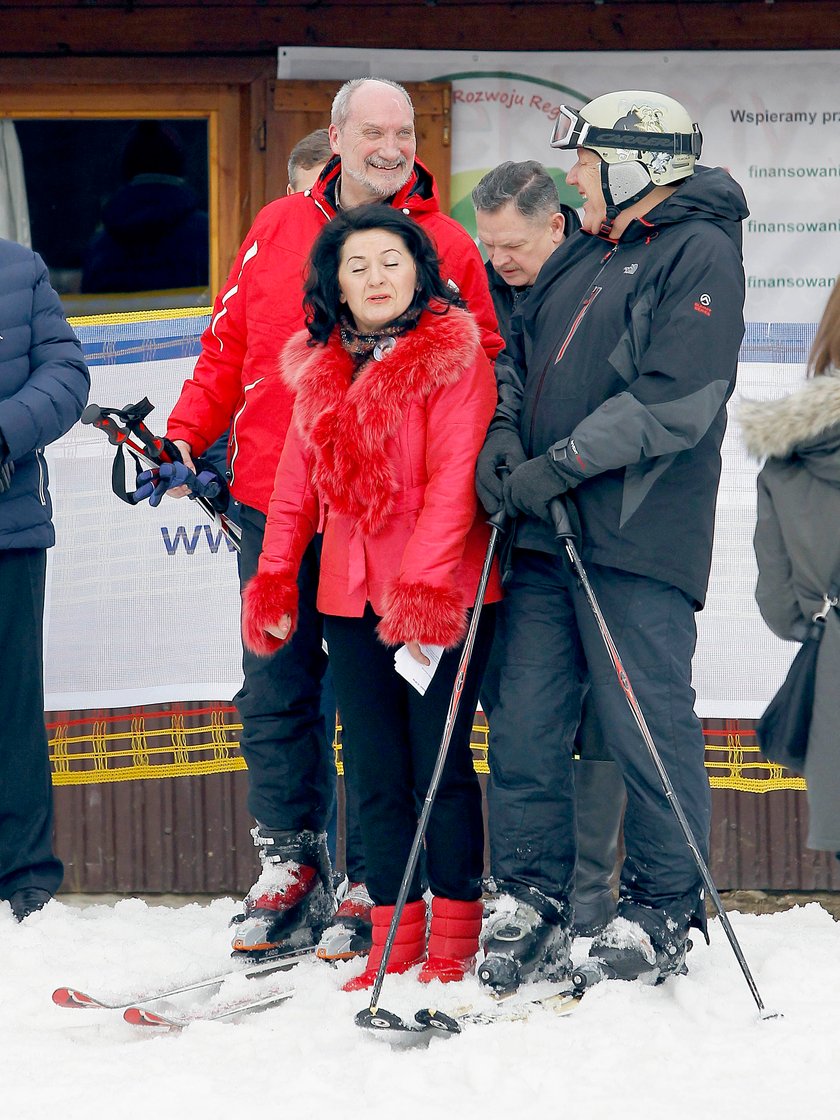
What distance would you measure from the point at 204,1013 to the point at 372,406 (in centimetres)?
149

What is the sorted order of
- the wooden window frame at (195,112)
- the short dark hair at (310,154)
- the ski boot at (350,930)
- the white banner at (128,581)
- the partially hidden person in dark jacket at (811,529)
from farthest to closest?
the wooden window frame at (195,112) < the white banner at (128,581) < the short dark hair at (310,154) < the ski boot at (350,930) < the partially hidden person in dark jacket at (811,529)

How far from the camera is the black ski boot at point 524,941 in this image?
3350mm

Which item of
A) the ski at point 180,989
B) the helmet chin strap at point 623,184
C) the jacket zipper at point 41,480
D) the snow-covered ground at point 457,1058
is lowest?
the ski at point 180,989

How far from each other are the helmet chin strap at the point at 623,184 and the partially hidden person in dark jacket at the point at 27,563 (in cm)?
182

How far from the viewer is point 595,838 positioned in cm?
429

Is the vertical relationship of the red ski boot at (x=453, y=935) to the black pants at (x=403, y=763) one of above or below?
below

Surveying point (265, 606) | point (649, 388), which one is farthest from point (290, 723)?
point (649, 388)

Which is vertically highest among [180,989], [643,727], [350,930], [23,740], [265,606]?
[265,606]

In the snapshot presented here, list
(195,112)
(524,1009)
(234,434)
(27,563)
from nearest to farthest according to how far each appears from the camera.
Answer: (524,1009) → (234,434) → (27,563) → (195,112)

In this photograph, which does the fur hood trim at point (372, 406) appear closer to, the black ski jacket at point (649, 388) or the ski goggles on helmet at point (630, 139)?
the black ski jacket at point (649, 388)

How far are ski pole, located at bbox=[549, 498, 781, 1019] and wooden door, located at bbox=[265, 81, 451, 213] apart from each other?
2.49 metres

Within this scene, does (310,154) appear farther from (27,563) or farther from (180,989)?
(180,989)

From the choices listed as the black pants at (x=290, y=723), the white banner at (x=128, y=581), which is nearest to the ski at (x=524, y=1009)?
the black pants at (x=290, y=723)

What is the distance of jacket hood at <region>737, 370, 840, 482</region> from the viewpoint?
3133mm
